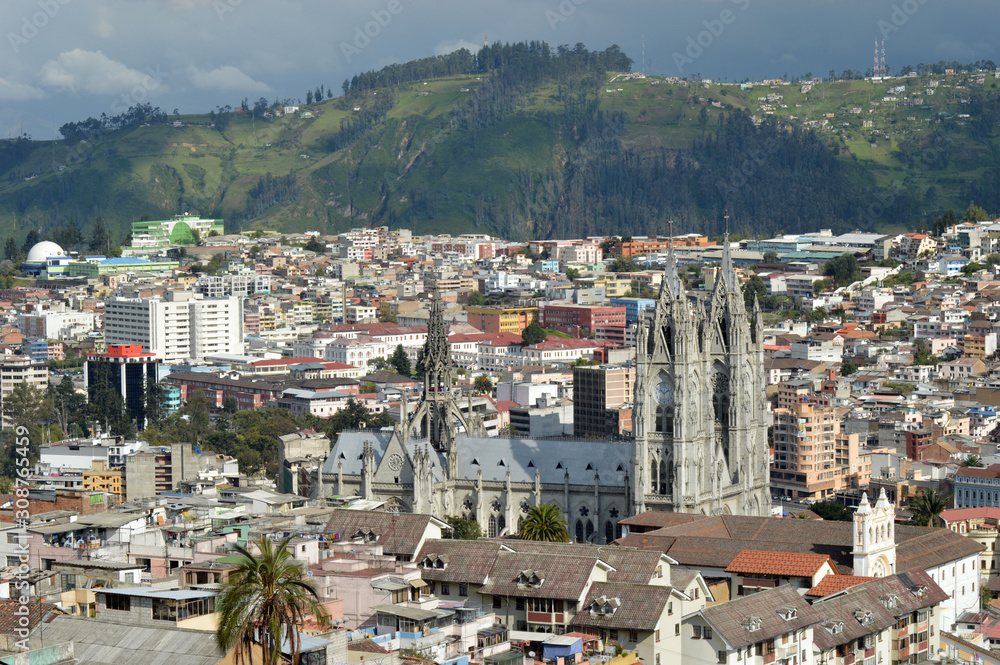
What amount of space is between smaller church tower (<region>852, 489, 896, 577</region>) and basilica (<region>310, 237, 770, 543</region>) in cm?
1596

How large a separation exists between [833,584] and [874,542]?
4.18 metres

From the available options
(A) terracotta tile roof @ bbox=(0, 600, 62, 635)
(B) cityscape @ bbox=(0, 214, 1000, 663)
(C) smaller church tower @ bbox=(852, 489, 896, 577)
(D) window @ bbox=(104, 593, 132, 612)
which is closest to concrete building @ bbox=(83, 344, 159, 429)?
(B) cityscape @ bbox=(0, 214, 1000, 663)

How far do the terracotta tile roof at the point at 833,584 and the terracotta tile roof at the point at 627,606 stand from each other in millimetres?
7526

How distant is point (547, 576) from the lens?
172 ft

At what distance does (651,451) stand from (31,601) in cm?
3708

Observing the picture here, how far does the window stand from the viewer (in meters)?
46.5

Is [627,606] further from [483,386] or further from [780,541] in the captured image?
[483,386]

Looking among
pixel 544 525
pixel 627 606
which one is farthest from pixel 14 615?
pixel 544 525

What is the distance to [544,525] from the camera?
76.3 m

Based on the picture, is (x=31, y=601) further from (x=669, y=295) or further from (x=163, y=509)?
(x=669, y=295)

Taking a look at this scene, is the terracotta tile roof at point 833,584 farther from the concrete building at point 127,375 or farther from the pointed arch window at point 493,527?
the concrete building at point 127,375

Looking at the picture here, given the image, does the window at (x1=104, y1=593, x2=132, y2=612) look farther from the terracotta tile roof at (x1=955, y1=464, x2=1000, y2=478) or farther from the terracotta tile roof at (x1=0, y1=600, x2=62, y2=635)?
the terracotta tile roof at (x1=955, y1=464, x2=1000, y2=478)

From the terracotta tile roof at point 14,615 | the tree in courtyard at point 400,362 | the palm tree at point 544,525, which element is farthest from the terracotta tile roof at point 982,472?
the tree in courtyard at point 400,362

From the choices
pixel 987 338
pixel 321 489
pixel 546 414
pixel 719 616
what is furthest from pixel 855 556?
pixel 987 338
